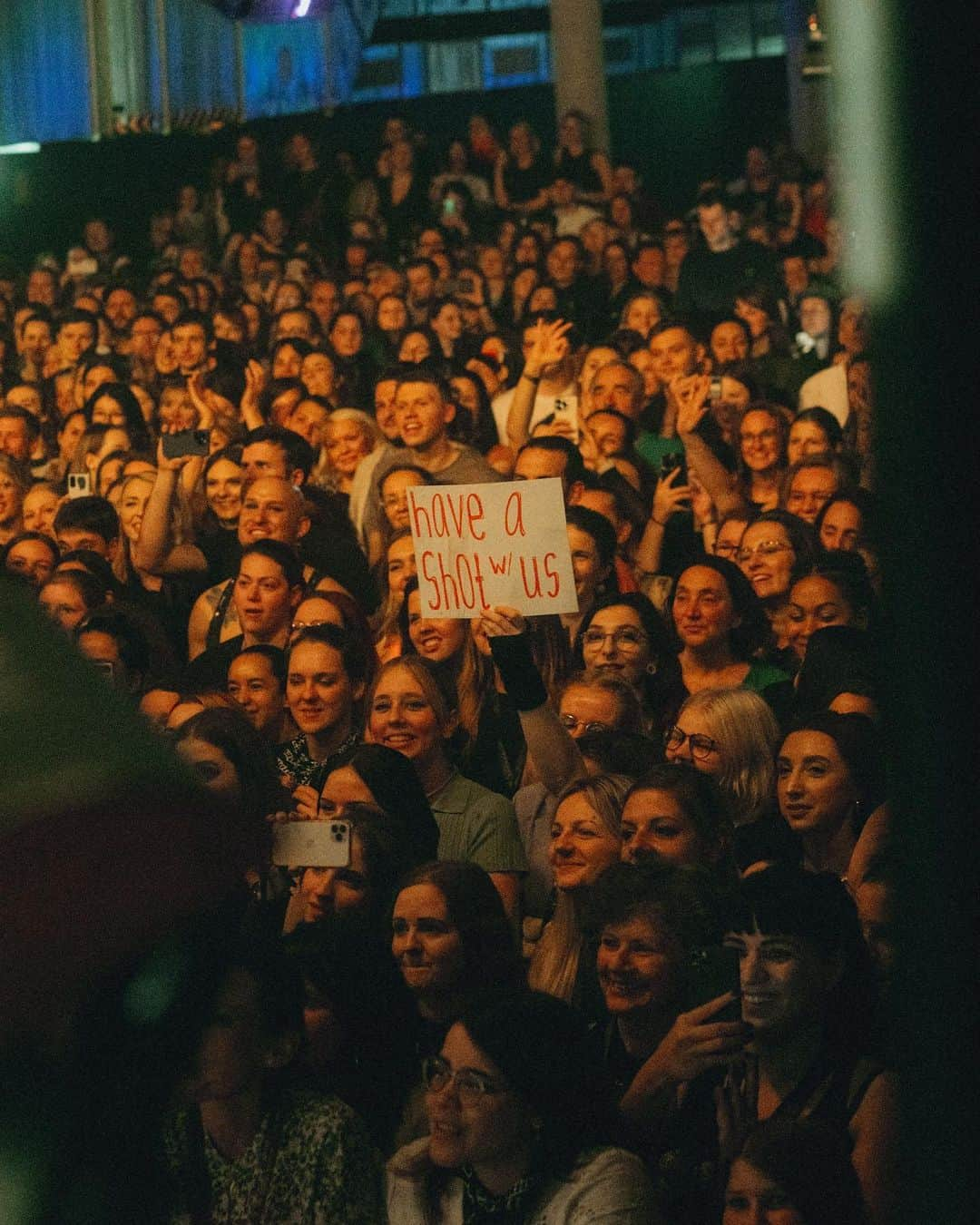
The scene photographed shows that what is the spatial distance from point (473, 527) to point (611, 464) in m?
2.37

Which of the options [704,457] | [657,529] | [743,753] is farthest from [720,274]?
[743,753]

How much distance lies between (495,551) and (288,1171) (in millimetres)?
2027

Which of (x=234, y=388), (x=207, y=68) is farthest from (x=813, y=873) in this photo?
(x=207, y=68)

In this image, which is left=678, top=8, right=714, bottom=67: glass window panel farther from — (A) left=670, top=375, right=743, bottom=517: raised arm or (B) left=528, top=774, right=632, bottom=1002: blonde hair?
(B) left=528, top=774, right=632, bottom=1002: blonde hair

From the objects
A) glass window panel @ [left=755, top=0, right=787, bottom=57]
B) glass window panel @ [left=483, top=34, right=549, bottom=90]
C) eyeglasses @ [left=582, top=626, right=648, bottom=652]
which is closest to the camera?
eyeglasses @ [left=582, top=626, right=648, bottom=652]

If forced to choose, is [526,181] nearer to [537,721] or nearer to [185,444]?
[185,444]

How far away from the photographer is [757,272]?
12.0 metres

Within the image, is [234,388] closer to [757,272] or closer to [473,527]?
[757,272]

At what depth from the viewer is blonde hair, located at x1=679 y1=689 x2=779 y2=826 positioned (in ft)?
14.5

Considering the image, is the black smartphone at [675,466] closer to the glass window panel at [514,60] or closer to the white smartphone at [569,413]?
the white smartphone at [569,413]

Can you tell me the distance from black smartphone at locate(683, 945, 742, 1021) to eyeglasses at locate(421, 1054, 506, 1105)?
402 millimetres

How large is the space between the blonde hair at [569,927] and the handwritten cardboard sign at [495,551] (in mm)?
817

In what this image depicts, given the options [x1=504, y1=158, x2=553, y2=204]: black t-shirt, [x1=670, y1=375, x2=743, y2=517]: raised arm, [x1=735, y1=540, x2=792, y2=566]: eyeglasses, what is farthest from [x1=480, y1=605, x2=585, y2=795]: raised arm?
[x1=504, y1=158, x2=553, y2=204]: black t-shirt

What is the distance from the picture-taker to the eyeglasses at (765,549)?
19.2ft
